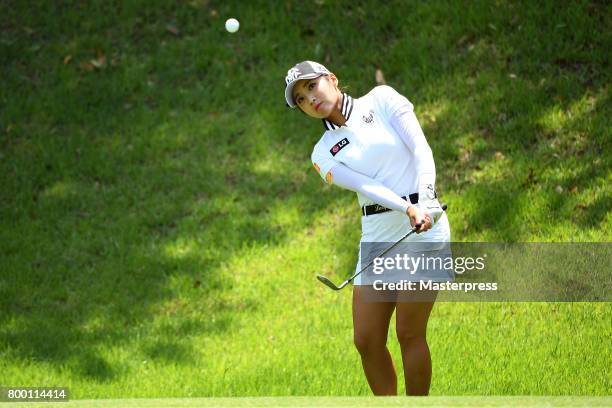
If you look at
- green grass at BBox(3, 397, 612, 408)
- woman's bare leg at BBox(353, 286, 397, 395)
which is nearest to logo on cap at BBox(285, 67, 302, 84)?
woman's bare leg at BBox(353, 286, 397, 395)

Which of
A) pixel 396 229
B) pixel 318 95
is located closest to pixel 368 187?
pixel 396 229

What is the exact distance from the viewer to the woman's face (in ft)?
18.0

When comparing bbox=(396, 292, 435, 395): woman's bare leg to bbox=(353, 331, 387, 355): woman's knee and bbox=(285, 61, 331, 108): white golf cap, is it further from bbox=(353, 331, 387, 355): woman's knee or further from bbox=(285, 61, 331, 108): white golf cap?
bbox=(285, 61, 331, 108): white golf cap

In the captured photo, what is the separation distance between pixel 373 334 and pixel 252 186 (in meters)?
3.87

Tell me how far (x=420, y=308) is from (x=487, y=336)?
81.9 inches

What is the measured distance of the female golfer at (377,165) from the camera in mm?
5445

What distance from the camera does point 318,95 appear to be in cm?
550

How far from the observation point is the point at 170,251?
8.78 metres

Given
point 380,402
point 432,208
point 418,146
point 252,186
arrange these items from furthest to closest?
1. point 252,186
2. point 418,146
3. point 432,208
4. point 380,402

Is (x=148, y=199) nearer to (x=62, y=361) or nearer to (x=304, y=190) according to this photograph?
(x=304, y=190)

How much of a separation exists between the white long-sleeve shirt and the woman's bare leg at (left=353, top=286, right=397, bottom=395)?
20.8 inches

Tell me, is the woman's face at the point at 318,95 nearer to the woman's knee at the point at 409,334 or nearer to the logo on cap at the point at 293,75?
the logo on cap at the point at 293,75

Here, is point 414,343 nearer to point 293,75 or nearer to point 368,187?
point 368,187

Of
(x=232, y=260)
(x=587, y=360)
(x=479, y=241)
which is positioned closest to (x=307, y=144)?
(x=232, y=260)
